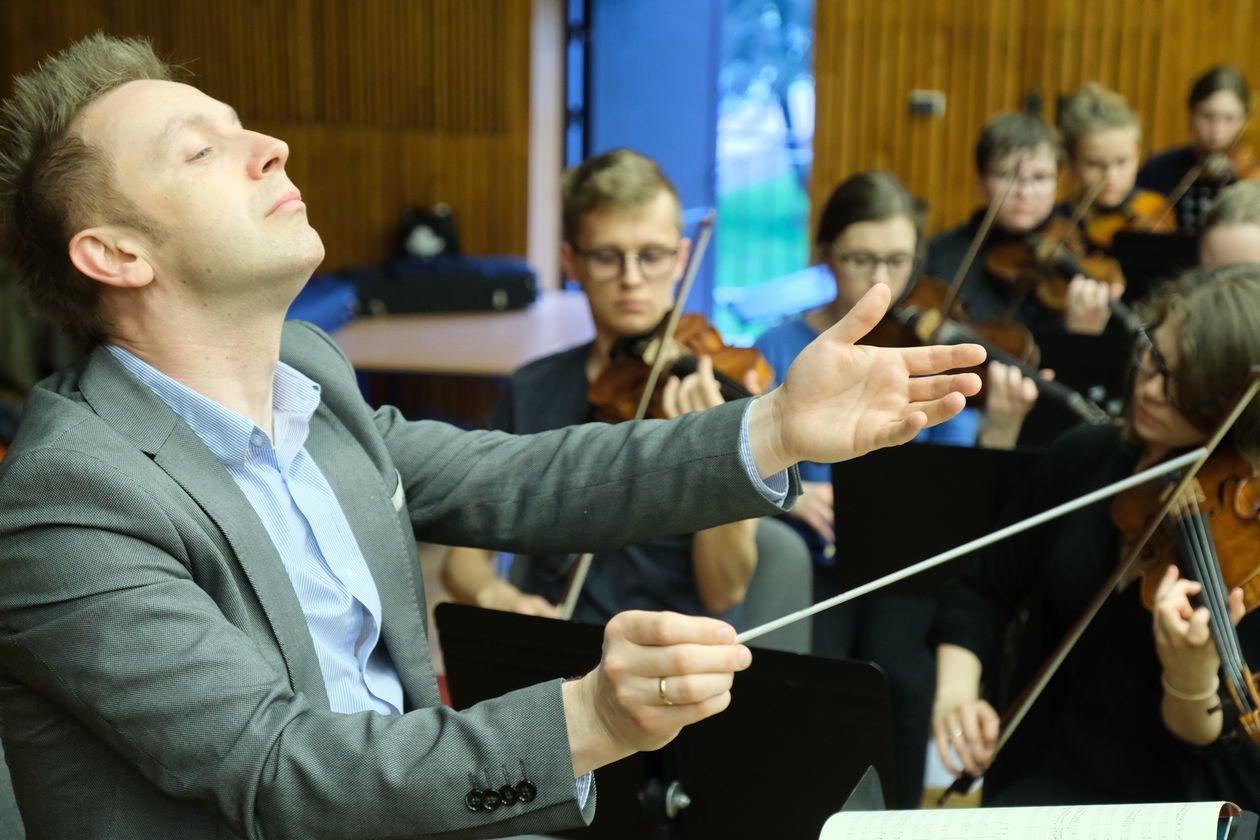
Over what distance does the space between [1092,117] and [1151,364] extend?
2.65m

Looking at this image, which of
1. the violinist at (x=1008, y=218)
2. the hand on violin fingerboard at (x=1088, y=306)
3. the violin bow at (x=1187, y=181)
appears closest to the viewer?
the hand on violin fingerboard at (x=1088, y=306)

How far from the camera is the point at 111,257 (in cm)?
131

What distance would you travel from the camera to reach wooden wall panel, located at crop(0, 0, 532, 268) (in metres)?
6.25

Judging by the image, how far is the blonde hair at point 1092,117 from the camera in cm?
424

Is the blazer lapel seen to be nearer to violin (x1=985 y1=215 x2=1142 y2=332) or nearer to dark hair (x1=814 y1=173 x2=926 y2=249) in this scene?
dark hair (x1=814 y1=173 x2=926 y2=249)

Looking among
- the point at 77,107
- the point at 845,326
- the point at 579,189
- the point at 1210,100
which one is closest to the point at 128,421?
the point at 77,107

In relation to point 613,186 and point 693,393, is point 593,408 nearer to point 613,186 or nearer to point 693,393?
point 693,393

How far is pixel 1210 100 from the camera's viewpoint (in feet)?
15.8

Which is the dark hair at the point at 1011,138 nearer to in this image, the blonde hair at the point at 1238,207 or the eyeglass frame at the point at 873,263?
the eyeglass frame at the point at 873,263

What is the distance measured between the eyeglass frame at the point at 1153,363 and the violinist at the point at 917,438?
0.57 meters

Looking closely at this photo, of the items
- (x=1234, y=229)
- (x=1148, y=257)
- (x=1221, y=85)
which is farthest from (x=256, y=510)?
(x=1221, y=85)

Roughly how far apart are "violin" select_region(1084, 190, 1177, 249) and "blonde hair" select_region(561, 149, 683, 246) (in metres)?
2.24

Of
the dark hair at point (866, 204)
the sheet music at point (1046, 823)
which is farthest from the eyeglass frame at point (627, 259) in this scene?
the sheet music at point (1046, 823)

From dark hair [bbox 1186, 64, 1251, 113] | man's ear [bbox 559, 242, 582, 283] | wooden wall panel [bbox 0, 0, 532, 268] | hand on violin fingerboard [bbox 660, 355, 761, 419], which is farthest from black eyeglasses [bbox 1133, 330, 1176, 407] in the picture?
wooden wall panel [bbox 0, 0, 532, 268]
